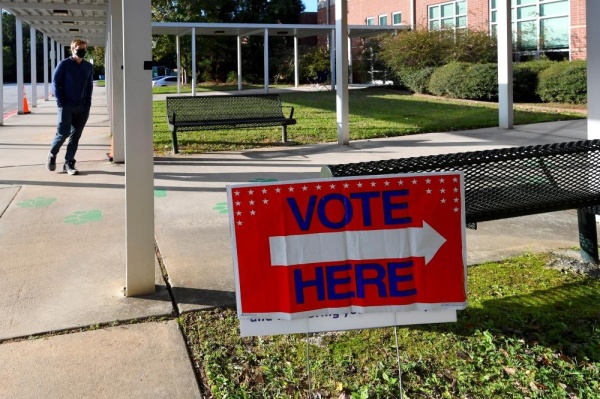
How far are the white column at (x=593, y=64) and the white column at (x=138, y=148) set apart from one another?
13.1 feet

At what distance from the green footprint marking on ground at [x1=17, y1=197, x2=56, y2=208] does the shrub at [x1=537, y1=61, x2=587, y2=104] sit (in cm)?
1612

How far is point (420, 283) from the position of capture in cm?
315

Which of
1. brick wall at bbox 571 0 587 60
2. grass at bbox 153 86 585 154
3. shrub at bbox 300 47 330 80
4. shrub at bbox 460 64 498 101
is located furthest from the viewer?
shrub at bbox 300 47 330 80

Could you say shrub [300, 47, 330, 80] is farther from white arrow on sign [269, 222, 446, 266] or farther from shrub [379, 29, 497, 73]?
white arrow on sign [269, 222, 446, 266]

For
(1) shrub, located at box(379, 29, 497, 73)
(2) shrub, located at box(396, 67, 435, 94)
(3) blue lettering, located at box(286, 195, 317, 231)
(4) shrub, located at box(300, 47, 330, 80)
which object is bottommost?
(3) blue lettering, located at box(286, 195, 317, 231)

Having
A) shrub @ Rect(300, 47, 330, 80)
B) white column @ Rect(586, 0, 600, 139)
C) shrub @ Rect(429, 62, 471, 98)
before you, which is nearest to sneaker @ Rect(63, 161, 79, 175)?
white column @ Rect(586, 0, 600, 139)

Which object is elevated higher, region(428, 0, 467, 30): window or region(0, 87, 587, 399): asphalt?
region(428, 0, 467, 30): window

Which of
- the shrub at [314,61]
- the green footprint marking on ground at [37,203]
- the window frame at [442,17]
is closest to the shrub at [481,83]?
the window frame at [442,17]

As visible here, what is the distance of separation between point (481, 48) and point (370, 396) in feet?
83.1

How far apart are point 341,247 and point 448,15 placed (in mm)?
31810

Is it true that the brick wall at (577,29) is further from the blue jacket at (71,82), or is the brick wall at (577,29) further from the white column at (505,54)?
the blue jacket at (71,82)

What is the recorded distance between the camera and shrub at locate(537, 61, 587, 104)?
63.4 ft

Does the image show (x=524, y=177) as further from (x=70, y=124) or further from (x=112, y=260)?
(x=70, y=124)

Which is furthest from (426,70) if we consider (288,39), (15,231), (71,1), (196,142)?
(288,39)
